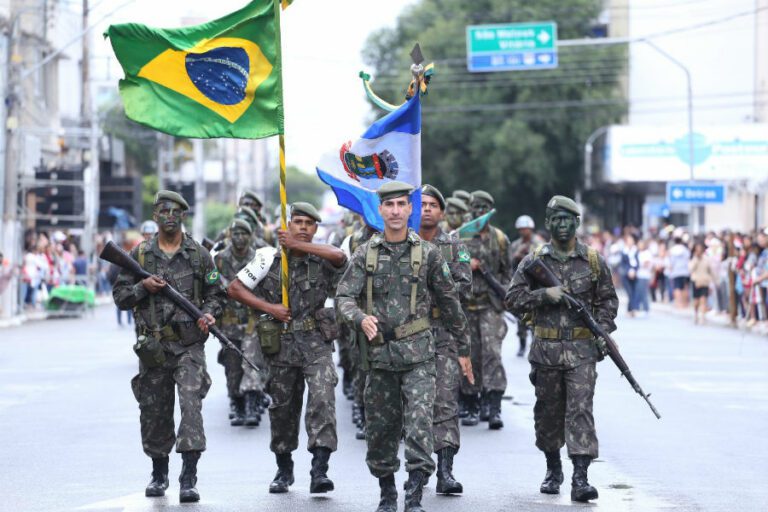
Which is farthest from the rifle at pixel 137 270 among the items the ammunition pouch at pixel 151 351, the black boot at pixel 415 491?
the black boot at pixel 415 491

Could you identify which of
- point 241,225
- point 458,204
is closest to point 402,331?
point 458,204

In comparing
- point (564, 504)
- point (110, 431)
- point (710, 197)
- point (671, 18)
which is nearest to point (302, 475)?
point (564, 504)

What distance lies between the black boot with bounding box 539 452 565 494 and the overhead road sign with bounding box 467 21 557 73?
107 ft

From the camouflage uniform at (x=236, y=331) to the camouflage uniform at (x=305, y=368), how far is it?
404 centimetres

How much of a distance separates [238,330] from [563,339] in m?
A: 5.32

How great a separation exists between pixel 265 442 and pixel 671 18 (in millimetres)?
55159

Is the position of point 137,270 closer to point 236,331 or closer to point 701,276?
point 236,331

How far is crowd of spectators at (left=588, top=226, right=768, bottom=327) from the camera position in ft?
88.8

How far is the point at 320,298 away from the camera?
381 inches

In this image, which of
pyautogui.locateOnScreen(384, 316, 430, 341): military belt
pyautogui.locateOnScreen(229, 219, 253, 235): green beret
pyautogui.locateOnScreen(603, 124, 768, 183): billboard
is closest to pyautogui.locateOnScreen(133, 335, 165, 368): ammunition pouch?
pyautogui.locateOnScreen(384, 316, 430, 341): military belt

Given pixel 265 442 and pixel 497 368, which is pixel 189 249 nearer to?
pixel 265 442

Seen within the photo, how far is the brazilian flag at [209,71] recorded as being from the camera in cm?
1005

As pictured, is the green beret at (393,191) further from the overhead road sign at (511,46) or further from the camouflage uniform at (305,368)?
the overhead road sign at (511,46)

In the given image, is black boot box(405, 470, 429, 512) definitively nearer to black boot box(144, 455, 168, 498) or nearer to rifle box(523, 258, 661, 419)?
rifle box(523, 258, 661, 419)
